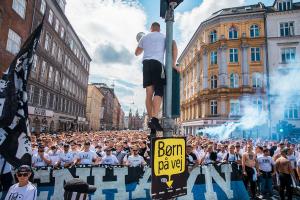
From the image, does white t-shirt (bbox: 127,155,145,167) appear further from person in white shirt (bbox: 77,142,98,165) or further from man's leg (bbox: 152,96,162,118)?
→ man's leg (bbox: 152,96,162,118)

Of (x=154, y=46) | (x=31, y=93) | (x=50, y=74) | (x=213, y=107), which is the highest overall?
(x=50, y=74)

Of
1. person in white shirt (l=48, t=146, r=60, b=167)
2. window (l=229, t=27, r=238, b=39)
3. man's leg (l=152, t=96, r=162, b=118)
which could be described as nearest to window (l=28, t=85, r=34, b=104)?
person in white shirt (l=48, t=146, r=60, b=167)

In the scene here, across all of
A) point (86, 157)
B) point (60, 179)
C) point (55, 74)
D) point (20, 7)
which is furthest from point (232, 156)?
point (55, 74)

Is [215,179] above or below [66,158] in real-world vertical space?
below

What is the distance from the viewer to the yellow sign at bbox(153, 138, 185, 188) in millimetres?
2336

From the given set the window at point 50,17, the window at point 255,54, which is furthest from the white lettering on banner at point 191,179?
the window at point 50,17

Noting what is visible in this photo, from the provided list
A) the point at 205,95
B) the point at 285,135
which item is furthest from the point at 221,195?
the point at 205,95

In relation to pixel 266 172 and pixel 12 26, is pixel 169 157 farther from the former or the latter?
pixel 12 26

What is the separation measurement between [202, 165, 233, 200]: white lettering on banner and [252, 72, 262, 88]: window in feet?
103

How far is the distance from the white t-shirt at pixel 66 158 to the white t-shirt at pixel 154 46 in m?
7.89

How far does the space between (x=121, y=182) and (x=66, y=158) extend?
401cm

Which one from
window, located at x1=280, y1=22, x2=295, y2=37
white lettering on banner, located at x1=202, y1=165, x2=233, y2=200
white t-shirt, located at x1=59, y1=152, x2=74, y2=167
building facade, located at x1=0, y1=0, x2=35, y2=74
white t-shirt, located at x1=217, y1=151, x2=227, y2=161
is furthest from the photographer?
window, located at x1=280, y1=22, x2=295, y2=37

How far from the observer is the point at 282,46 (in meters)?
36.8

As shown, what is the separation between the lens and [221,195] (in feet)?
25.9
